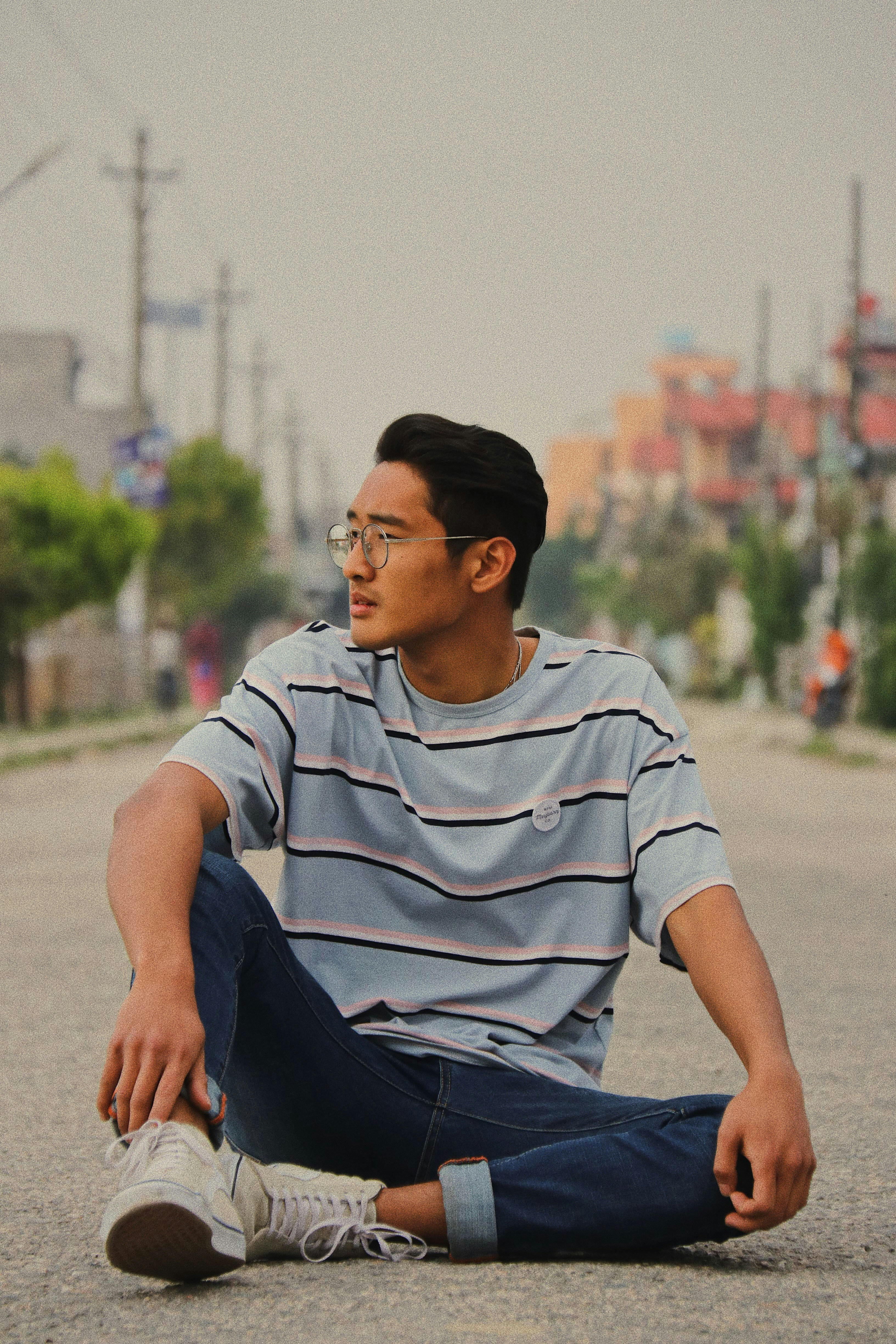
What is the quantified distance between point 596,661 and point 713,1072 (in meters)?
2.23

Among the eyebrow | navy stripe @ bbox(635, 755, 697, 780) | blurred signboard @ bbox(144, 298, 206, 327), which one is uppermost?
blurred signboard @ bbox(144, 298, 206, 327)

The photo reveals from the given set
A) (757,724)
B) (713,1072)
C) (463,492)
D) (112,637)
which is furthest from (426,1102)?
(112,637)

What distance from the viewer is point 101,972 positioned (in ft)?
22.4

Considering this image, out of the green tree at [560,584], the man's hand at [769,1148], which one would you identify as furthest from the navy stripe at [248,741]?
the green tree at [560,584]

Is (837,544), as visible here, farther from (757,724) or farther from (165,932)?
(165,932)

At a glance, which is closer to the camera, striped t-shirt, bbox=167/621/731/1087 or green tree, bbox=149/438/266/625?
striped t-shirt, bbox=167/621/731/1087

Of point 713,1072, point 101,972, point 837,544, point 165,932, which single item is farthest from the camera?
point 837,544

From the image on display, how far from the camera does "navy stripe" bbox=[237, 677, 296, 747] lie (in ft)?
9.78

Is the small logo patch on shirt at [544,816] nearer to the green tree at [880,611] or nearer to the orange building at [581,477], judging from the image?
the green tree at [880,611]

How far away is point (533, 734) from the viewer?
119 inches

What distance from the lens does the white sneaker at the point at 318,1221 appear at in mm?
2736

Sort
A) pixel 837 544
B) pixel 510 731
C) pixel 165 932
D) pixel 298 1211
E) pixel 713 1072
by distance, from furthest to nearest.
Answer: pixel 837 544, pixel 713 1072, pixel 510 731, pixel 298 1211, pixel 165 932

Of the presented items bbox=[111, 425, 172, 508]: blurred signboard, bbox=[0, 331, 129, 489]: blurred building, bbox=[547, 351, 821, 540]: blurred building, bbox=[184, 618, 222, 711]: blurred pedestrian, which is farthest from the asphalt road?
bbox=[0, 331, 129, 489]: blurred building

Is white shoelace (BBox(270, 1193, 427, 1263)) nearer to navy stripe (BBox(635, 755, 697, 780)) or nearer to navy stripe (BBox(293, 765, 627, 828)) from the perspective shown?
navy stripe (BBox(293, 765, 627, 828))
